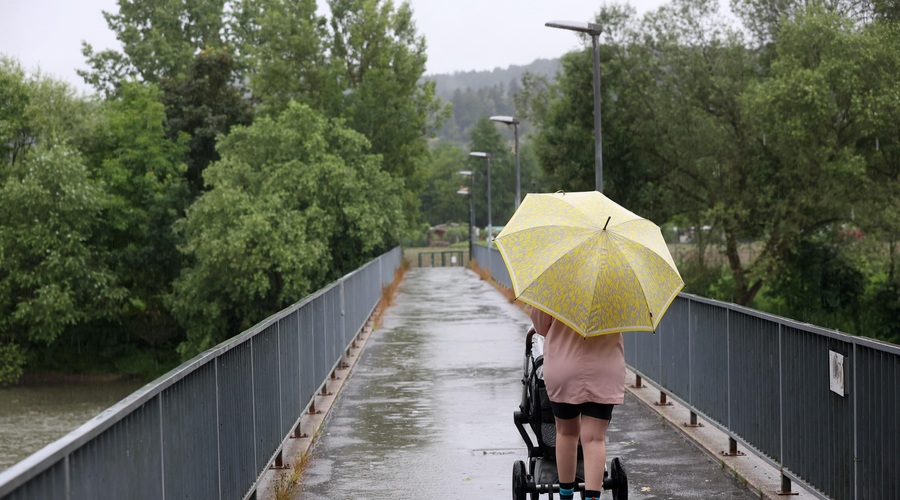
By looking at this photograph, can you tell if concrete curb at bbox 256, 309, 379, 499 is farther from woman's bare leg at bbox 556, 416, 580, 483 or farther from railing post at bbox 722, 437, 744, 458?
railing post at bbox 722, 437, 744, 458

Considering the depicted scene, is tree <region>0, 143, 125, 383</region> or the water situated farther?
tree <region>0, 143, 125, 383</region>

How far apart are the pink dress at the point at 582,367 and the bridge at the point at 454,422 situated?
130 centimetres

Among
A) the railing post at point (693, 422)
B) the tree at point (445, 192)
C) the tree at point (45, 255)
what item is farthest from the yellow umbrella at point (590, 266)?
the tree at point (445, 192)

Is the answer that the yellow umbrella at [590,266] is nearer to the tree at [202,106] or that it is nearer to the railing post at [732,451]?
the railing post at [732,451]

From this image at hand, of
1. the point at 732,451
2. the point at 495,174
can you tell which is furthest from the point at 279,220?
the point at 495,174

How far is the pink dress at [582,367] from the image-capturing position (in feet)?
20.3

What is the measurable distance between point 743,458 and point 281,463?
3631 mm

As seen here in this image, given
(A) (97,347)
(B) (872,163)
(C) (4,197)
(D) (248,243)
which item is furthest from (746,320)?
(A) (97,347)

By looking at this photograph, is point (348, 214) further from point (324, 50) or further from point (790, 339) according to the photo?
point (790, 339)

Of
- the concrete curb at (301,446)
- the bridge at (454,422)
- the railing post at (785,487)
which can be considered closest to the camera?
the bridge at (454,422)

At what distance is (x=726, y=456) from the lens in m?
9.30

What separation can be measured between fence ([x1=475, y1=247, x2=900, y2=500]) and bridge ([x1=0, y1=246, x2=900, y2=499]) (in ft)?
A: 0.05

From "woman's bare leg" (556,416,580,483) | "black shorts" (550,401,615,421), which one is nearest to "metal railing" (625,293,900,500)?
"black shorts" (550,401,615,421)

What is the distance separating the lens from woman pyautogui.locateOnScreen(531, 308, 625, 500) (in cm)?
620
